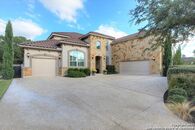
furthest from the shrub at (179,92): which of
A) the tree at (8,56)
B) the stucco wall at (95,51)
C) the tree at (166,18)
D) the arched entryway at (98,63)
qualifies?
the arched entryway at (98,63)

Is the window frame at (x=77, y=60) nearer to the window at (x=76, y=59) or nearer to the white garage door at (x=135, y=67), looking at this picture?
the window at (x=76, y=59)

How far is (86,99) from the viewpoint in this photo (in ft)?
23.4

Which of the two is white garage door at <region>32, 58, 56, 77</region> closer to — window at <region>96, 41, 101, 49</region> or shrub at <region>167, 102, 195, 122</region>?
window at <region>96, 41, 101, 49</region>

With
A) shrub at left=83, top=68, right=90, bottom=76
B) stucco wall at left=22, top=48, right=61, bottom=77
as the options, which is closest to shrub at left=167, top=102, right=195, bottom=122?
shrub at left=83, top=68, right=90, bottom=76

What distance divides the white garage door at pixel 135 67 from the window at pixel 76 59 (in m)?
7.10

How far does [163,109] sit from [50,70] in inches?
593

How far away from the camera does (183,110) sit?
5.73 metres

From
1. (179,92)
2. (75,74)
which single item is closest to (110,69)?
(75,74)

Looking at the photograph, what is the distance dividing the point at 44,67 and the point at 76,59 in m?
4.43

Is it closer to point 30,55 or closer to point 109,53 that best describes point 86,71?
point 109,53

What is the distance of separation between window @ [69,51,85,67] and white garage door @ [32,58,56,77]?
2391mm

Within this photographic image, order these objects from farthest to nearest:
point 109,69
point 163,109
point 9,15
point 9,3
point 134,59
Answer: point 109,69, point 134,59, point 9,15, point 9,3, point 163,109

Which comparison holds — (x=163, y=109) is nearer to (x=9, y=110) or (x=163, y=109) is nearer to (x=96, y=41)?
(x=9, y=110)

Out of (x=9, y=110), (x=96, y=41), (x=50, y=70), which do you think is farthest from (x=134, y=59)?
(x=9, y=110)
